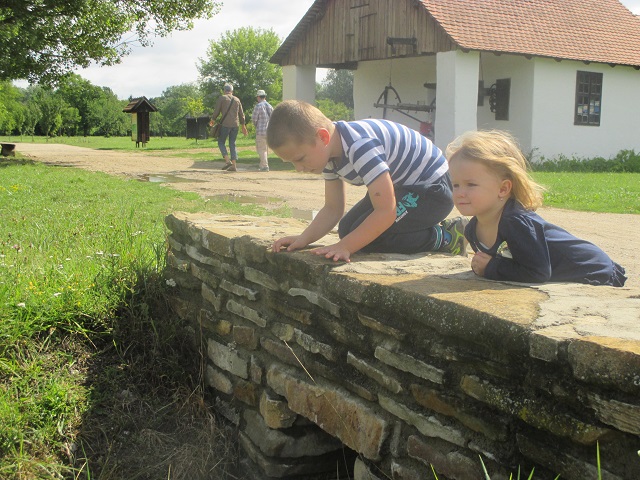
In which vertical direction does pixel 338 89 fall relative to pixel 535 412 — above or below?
above

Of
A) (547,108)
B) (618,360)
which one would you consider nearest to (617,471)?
(618,360)

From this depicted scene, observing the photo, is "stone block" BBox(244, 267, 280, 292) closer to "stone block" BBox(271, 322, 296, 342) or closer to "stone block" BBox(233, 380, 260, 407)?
"stone block" BBox(271, 322, 296, 342)

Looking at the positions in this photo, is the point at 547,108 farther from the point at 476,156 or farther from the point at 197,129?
the point at 197,129

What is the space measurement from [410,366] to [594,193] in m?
9.79

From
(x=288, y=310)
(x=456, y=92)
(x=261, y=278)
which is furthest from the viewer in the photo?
(x=456, y=92)

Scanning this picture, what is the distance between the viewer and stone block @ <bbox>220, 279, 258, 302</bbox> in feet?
11.6

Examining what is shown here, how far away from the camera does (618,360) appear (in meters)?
1.74

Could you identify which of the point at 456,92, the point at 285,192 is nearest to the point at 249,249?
the point at 285,192

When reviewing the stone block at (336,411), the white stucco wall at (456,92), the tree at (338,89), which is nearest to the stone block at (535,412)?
the stone block at (336,411)

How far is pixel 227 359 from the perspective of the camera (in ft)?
12.5

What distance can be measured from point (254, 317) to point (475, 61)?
15.6 meters

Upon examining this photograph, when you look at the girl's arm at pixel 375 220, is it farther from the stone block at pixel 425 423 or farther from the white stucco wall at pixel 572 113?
the white stucco wall at pixel 572 113

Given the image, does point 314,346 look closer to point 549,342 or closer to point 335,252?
point 335,252

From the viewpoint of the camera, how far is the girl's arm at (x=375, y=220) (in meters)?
3.16
